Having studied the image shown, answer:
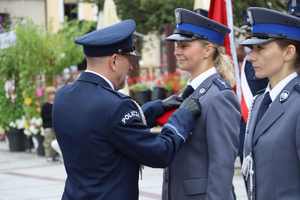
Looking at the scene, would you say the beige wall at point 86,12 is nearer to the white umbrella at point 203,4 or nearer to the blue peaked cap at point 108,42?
the white umbrella at point 203,4

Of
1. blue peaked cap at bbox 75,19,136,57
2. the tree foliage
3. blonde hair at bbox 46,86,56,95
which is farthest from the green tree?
blue peaked cap at bbox 75,19,136,57

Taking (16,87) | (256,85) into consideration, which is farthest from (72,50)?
(256,85)

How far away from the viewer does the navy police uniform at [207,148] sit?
143 inches

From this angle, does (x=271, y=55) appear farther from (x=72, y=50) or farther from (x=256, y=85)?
(x=72, y=50)

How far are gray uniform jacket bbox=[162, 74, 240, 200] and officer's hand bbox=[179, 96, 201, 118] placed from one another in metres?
0.07

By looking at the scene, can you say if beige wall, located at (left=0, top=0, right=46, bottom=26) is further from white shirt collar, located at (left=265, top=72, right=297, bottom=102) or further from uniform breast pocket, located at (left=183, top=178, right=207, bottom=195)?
white shirt collar, located at (left=265, top=72, right=297, bottom=102)

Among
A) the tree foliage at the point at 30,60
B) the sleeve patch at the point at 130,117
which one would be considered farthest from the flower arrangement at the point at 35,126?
the sleeve patch at the point at 130,117

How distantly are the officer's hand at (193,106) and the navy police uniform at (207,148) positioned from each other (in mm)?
66

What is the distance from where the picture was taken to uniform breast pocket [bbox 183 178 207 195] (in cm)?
366

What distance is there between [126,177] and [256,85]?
2.91 meters

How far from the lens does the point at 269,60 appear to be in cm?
314

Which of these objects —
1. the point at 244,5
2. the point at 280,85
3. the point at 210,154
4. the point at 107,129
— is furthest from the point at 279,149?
the point at 244,5

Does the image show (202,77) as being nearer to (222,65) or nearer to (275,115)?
(222,65)

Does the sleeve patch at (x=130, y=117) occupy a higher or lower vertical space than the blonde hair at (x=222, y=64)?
lower
